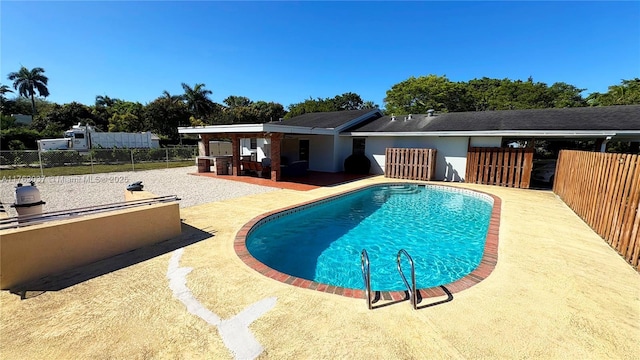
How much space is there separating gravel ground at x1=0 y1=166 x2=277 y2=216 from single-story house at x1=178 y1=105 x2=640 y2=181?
9.61 ft

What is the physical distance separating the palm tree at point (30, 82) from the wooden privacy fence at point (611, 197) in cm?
7717

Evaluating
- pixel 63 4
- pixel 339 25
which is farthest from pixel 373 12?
pixel 63 4

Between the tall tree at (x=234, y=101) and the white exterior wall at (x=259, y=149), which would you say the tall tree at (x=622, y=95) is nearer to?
the white exterior wall at (x=259, y=149)

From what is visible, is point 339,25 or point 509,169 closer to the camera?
point 509,169

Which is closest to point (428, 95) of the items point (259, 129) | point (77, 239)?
point (259, 129)

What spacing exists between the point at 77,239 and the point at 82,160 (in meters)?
20.0

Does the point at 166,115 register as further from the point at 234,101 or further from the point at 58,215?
the point at 58,215

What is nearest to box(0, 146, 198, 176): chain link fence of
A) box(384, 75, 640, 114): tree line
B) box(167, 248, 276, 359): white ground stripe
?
box(167, 248, 276, 359): white ground stripe

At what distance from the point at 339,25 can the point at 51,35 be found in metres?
16.3

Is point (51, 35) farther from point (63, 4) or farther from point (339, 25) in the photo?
point (339, 25)

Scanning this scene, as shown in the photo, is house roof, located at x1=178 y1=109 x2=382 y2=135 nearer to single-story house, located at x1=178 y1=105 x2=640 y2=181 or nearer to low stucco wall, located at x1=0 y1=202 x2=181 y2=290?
single-story house, located at x1=178 y1=105 x2=640 y2=181

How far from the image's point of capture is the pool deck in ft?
8.02

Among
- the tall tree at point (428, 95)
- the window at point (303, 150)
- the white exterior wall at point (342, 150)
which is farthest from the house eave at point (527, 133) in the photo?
the tall tree at point (428, 95)

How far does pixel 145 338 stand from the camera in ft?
8.48
